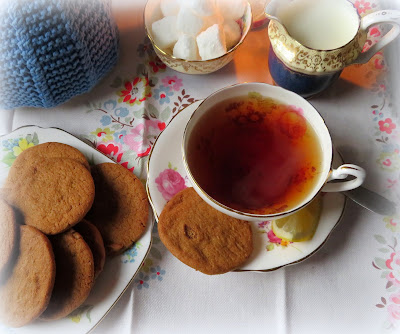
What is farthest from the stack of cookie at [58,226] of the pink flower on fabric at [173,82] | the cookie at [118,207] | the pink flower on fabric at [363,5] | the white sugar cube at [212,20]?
the pink flower on fabric at [363,5]

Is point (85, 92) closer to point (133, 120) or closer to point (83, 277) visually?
point (133, 120)

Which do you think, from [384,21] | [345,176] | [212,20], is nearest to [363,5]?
[384,21]

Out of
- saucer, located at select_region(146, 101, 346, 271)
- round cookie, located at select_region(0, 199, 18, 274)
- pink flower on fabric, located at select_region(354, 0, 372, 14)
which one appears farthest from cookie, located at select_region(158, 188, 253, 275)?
pink flower on fabric, located at select_region(354, 0, 372, 14)

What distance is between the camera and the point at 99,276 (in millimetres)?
792

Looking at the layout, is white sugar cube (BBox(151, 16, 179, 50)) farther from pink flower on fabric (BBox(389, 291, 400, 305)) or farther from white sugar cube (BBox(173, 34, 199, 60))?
pink flower on fabric (BBox(389, 291, 400, 305))

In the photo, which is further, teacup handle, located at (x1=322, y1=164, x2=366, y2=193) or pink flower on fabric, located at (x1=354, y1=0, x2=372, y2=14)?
pink flower on fabric, located at (x1=354, y1=0, x2=372, y2=14)

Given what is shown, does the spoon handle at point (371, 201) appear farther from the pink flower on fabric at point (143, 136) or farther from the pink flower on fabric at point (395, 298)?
the pink flower on fabric at point (143, 136)

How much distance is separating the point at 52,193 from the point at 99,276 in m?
0.17

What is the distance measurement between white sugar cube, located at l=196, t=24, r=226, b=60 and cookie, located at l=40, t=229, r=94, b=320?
430 millimetres

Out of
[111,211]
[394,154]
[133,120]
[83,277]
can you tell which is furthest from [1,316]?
[394,154]

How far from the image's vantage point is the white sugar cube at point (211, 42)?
856 millimetres

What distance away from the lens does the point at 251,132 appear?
0.83m

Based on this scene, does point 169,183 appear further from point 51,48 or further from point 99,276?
point 51,48

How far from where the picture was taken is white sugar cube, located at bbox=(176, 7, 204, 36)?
33.8 inches
